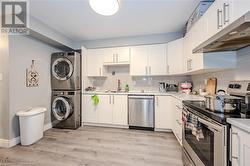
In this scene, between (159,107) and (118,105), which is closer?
(159,107)

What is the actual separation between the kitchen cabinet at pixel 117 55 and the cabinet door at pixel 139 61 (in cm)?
16

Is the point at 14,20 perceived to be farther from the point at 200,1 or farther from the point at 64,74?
the point at 200,1

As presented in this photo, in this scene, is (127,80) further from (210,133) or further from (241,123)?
(241,123)

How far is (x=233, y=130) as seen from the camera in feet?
3.36

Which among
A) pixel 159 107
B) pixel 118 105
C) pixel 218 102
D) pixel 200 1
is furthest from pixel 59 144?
pixel 200 1

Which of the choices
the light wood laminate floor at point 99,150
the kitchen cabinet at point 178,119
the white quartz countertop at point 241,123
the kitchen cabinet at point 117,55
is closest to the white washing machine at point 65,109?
the light wood laminate floor at point 99,150

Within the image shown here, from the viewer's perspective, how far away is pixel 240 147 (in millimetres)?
959

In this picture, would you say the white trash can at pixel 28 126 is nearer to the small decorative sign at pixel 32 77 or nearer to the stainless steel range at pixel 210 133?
the small decorative sign at pixel 32 77

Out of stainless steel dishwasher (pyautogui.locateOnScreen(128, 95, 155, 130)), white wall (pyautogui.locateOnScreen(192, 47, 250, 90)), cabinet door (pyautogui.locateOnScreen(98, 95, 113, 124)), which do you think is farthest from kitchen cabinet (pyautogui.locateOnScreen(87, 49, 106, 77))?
white wall (pyautogui.locateOnScreen(192, 47, 250, 90))

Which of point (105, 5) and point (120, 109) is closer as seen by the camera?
point (105, 5)

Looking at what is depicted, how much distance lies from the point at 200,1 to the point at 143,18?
99 cm

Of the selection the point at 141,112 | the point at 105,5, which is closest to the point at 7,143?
the point at 141,112

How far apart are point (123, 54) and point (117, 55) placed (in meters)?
0.17

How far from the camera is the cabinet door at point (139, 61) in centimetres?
A: 372
